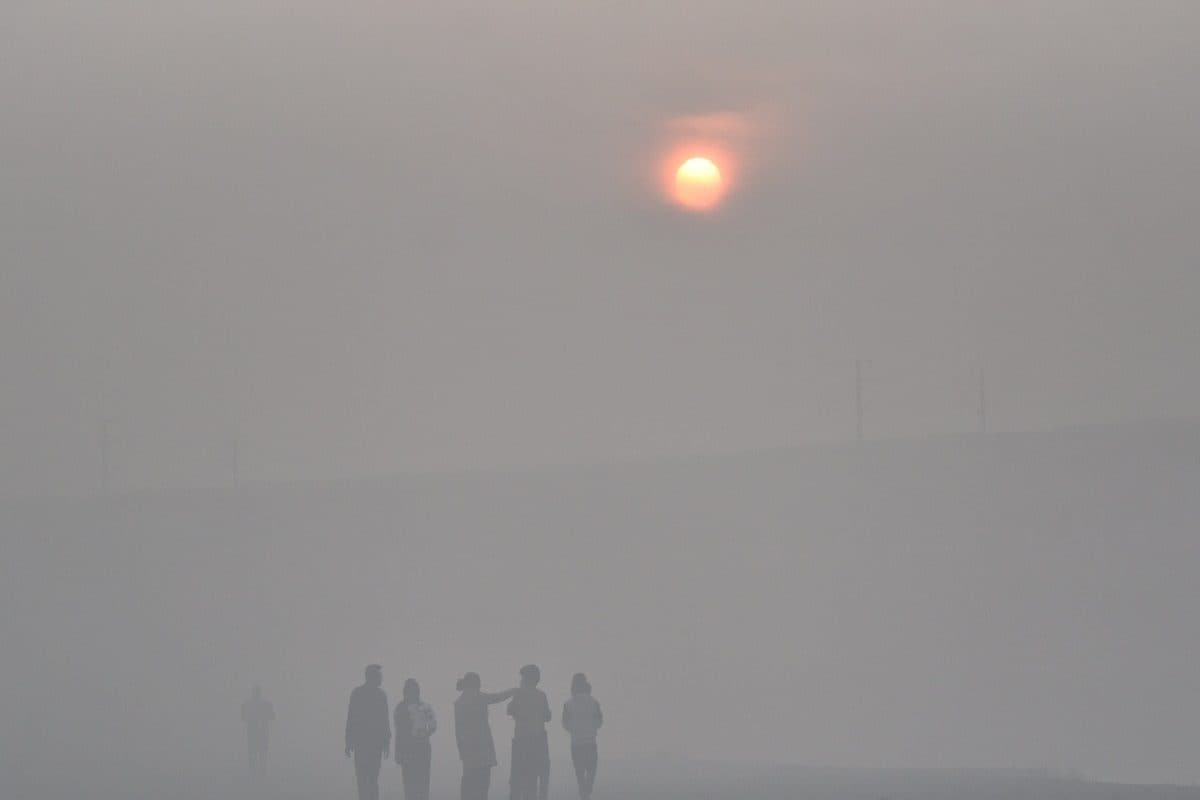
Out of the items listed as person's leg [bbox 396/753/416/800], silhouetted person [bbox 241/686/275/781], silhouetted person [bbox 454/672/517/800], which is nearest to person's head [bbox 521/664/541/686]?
silhouetted person [bbox 454/672/517/800]

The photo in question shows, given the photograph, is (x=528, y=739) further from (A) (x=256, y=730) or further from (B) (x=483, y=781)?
(A) (x=256, y=730)

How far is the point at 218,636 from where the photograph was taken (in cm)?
12162

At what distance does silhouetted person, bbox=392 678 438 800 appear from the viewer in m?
23.3

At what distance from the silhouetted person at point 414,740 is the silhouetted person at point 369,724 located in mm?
153

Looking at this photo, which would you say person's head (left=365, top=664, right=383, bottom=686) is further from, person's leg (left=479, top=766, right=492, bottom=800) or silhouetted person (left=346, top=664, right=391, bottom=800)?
person's leg (left=479, top=766, right=492, bottom=800)

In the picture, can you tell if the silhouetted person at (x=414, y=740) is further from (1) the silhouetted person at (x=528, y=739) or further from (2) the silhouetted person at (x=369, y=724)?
(1) the silhouetted person at (x=528, y=739)

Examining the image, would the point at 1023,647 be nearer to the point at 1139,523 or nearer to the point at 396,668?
the point at 1139,523

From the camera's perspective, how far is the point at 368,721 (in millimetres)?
23359

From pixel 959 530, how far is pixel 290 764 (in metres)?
87.0

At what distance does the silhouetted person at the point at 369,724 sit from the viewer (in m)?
23.4

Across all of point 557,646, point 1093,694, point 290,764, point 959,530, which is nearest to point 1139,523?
point 959,530

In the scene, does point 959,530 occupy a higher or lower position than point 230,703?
higher

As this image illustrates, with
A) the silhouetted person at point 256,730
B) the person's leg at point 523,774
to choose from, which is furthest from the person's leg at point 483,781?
the silhouetted person at point 256,730

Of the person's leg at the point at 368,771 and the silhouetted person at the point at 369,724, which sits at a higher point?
A: the silhouetted person at the point at 369,724
